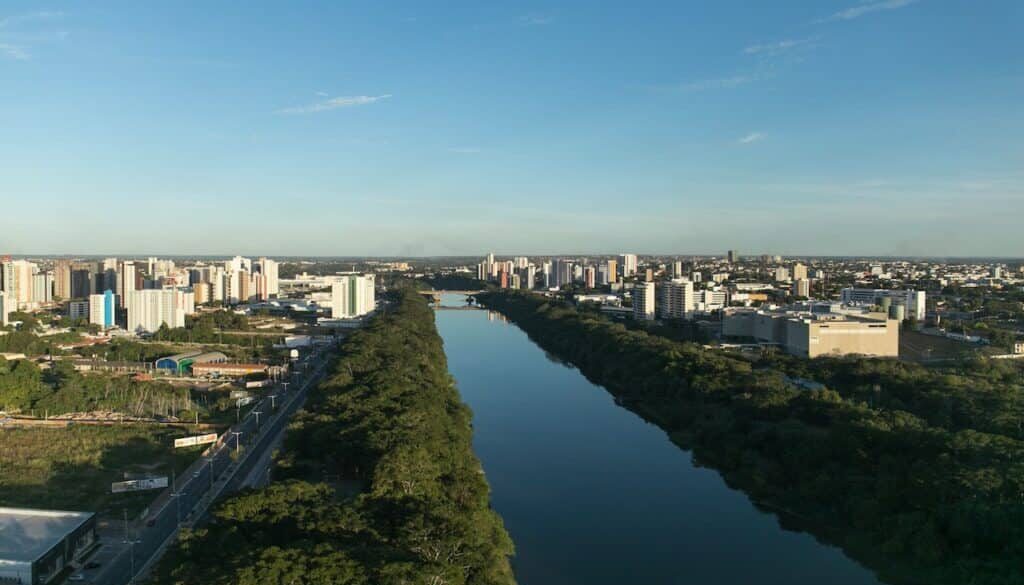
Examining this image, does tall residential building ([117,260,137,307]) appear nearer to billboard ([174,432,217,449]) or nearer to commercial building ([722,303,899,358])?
billboard ([174,432,217,449])

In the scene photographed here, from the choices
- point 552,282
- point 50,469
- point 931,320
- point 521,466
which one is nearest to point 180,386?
point 50,469

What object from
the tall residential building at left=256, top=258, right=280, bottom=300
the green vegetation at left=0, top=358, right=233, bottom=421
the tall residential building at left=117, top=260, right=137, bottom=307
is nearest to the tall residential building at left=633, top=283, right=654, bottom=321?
the green vegetation at left=0, top=358, right=233, bottom=421

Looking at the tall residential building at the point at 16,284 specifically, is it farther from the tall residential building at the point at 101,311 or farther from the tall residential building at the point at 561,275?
the tall residential building at the point at 561,275

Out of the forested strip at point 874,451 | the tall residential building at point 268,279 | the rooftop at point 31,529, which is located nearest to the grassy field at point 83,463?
the rooftop at point 31,529

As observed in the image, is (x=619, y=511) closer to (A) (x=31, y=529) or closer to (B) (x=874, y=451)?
(B) (x=874, y=451)

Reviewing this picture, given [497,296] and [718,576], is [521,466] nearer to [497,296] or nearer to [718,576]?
[718,576]

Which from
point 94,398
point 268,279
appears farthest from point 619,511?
point 268,279
